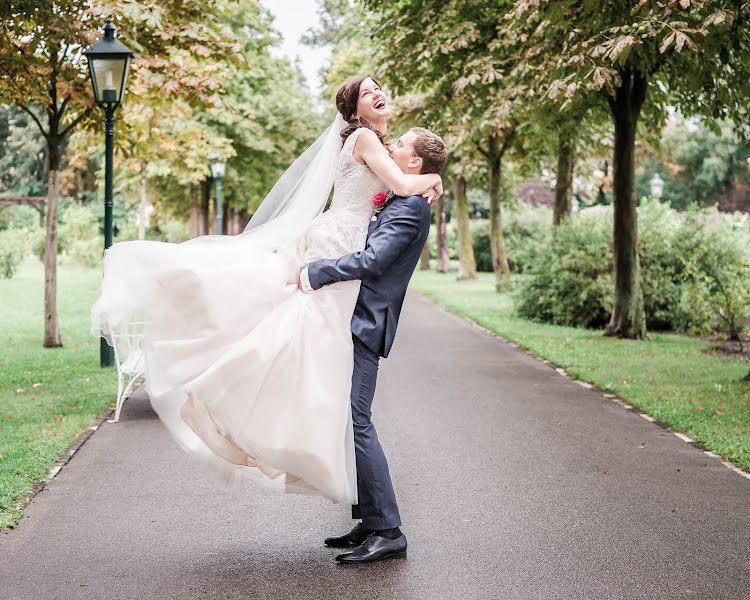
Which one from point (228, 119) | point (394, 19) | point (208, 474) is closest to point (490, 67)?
point (394, 19)

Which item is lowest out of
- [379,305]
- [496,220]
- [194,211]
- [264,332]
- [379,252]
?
[264,332]

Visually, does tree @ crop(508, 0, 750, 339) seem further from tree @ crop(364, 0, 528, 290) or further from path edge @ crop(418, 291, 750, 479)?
path edge @ crop(418, 291, 750, 479)

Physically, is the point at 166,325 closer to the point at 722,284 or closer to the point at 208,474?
the point at 208,474

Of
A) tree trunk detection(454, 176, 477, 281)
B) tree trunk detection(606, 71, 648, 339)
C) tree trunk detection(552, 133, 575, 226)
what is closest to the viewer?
tree trunk detection(606, 71, 648, 339)

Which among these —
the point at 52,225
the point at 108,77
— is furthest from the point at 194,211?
the point at 108,77

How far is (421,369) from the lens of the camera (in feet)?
42.4

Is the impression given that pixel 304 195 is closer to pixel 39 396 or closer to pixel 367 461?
pixel 367 461

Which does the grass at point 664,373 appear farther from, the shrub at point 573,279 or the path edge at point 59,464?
the path edge at point 59,464

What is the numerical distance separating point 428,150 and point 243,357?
141cm

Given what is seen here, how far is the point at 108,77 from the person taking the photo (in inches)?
472

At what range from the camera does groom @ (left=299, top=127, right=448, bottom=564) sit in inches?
189

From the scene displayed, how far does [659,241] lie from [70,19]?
1231cm

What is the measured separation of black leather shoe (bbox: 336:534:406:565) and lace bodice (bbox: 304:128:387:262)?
1465mm

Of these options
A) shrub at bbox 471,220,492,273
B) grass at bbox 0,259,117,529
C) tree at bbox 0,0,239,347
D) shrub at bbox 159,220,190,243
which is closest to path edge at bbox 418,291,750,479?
grass at bbox 0,259,117,529
